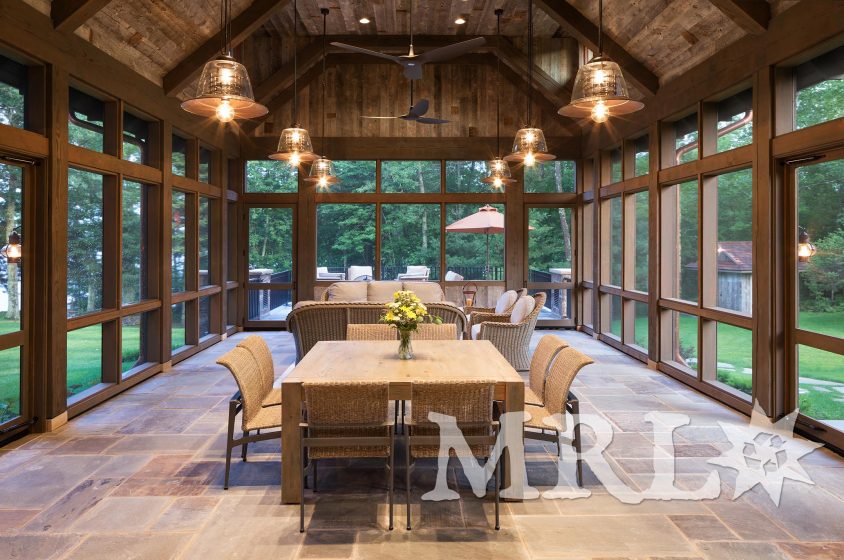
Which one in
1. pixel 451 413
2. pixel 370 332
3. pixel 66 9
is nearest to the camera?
pixel 451 413

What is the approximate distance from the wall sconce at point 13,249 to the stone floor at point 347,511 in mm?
1364

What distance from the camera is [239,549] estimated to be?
264 centimetres

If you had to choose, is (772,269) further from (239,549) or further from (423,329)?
(239,549)

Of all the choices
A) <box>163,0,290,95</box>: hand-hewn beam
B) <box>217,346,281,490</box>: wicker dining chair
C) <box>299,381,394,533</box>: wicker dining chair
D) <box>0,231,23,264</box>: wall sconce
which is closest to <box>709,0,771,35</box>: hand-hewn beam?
<box>299,381,394,533</box>: wicker dining chair

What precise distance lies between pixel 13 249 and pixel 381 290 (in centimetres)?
462

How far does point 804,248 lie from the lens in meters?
4.29

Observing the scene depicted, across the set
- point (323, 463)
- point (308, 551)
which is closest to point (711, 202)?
point (323, 463)

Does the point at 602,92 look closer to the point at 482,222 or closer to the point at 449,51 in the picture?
the point at 449,51

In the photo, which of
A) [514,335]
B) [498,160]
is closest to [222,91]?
[514,335]

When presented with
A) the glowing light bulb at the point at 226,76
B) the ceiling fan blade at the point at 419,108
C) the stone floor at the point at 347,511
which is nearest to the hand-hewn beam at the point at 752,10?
the ceiling fan blade at the point at 419,108

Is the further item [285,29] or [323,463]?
[285,29]

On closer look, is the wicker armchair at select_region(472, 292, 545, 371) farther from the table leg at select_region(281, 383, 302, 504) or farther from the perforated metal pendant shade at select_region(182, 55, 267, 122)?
the perforated metal pendant shade at select_region(182, 55, 267, 122)

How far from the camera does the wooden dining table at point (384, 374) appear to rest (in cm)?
309

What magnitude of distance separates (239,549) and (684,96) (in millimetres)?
5823
